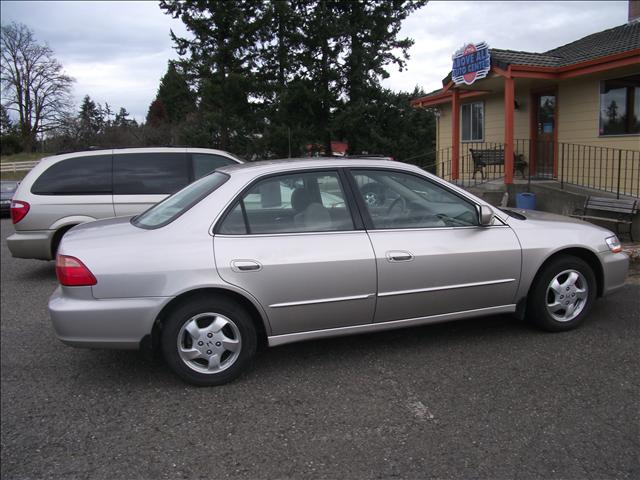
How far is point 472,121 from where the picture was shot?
15.7 meters

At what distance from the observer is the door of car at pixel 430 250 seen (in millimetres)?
4102

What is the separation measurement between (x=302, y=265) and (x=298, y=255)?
8 cm

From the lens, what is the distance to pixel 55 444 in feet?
10.4

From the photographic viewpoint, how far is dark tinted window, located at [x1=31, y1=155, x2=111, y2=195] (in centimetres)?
728

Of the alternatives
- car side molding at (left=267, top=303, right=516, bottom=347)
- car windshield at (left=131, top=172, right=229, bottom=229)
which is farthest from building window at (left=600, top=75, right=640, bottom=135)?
car windshield at (left=131, top=172, right=229, bottom=229)

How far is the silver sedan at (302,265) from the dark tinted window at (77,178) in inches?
119

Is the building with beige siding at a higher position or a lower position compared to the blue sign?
lower

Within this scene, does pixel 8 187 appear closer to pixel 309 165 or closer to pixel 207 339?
pixel 309 165

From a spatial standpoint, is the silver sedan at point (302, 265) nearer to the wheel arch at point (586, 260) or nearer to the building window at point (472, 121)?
the wheel arch at point (586, 260)

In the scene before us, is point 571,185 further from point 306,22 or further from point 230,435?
point 306,22

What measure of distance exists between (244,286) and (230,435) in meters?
0.99

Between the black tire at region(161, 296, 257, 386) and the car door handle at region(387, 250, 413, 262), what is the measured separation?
1.11m

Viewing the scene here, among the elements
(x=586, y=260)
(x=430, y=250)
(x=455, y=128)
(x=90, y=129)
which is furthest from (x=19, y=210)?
(x=90, y=129)

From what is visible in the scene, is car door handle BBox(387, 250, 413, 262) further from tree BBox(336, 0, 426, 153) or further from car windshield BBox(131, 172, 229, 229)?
tree BBox(336, 0, 426, 153)
